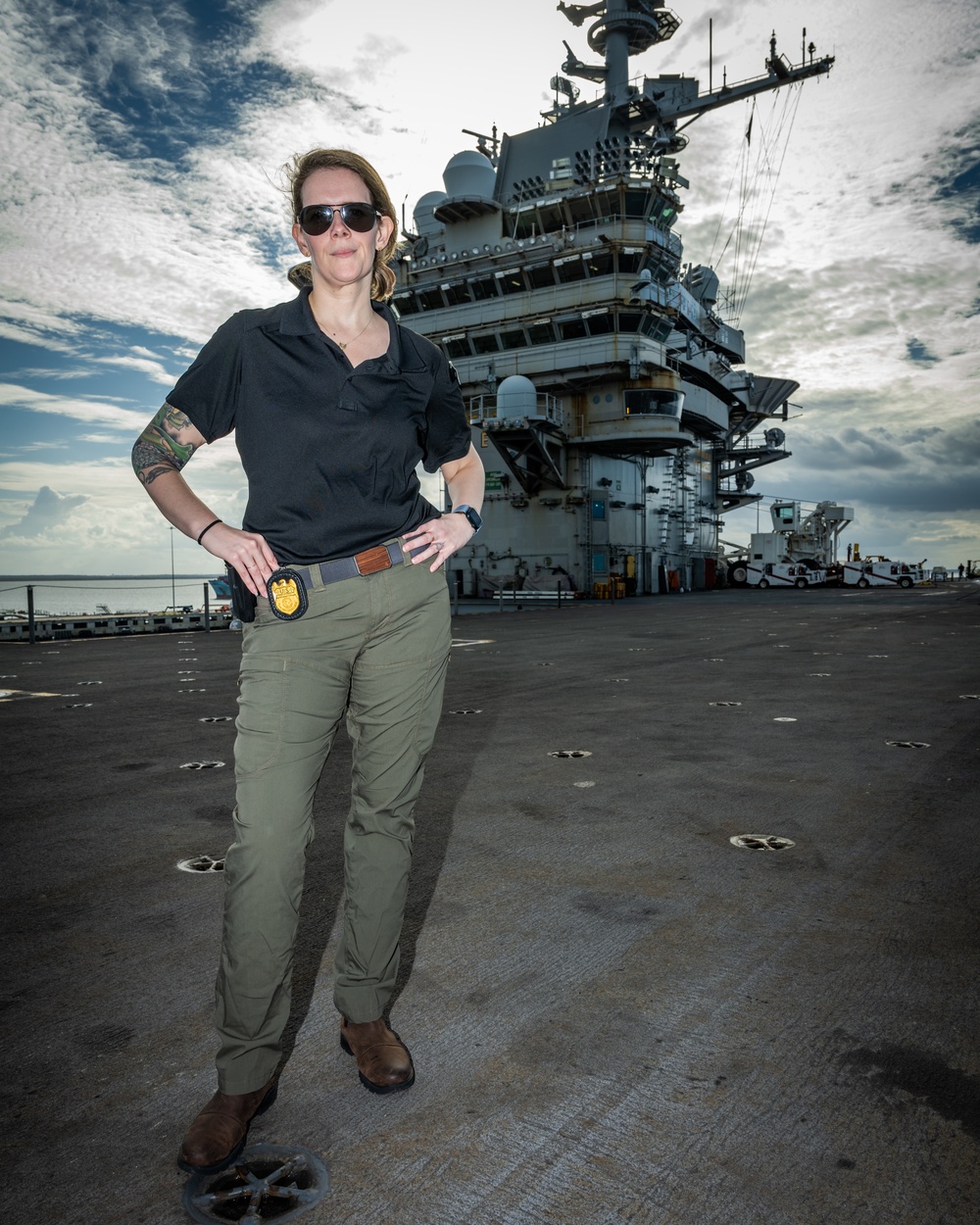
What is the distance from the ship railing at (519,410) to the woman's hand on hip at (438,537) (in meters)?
28.1

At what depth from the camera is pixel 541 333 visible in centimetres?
3331

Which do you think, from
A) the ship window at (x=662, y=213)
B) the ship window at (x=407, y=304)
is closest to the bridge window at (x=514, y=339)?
the ship window at (x=407, y=304)

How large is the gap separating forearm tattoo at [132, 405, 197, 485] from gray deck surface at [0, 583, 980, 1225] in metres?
1.48

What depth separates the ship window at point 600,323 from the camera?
31750 mm

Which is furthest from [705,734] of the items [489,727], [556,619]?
[556,619]

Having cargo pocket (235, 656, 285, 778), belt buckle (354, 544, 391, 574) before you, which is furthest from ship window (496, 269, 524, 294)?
cargo pocket (235, 656, 285, 778)

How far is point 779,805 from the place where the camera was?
13.3ft

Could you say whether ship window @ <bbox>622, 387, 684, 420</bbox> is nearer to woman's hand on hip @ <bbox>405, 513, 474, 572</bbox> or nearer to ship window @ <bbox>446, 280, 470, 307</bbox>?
ship window @ <bbox>446, 280, 470, 307</bbox>

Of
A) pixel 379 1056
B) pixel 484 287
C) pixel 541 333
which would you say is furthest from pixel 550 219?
pixel 379 1056

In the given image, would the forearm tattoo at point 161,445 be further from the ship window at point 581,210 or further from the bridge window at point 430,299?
the bridge window at point 430,299

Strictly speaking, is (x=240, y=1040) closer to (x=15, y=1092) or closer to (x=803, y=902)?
(x=15, y=1092)

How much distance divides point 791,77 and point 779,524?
21.9m

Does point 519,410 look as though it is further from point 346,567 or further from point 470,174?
point 346,567

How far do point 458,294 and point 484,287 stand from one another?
4.74 feet
